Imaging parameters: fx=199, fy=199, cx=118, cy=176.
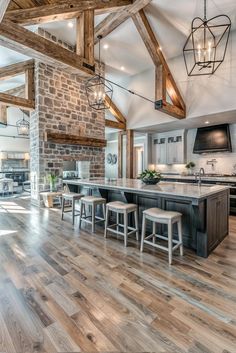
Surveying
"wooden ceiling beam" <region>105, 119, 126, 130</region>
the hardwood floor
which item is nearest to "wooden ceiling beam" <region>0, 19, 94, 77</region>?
the hardwood floor

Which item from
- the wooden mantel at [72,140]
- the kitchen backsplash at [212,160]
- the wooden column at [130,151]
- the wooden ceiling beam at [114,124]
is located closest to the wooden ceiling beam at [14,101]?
the wooden mantel at [72,140]

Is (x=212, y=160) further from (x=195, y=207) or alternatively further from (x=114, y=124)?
(x=195, y=207)

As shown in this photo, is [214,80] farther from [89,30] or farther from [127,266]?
[127,266]

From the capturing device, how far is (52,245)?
123 inches

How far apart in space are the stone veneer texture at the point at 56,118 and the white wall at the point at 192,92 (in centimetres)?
171

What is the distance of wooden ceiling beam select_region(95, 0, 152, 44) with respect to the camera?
4141mm

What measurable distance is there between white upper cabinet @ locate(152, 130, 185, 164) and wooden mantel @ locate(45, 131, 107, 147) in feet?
7.92

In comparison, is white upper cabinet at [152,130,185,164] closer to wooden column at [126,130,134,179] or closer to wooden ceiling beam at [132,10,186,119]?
wooden column at [126,130,134,179]

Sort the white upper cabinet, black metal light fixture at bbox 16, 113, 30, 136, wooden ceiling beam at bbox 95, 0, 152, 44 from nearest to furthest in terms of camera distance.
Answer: wooden ceiling beam at bbox 95, 0, 152, 44 < the white upper cabinet < black metal light fixture at bbox 16, 113, 30, 136

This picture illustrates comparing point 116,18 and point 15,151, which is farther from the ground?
point 116,18

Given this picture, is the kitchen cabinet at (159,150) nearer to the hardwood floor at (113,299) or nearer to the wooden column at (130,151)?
the wooden column at (130,151)

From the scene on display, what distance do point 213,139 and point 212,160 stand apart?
0.71 metres

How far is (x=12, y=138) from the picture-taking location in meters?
11.6

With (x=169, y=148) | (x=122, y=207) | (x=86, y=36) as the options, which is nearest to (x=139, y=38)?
(x=86, y=36)
